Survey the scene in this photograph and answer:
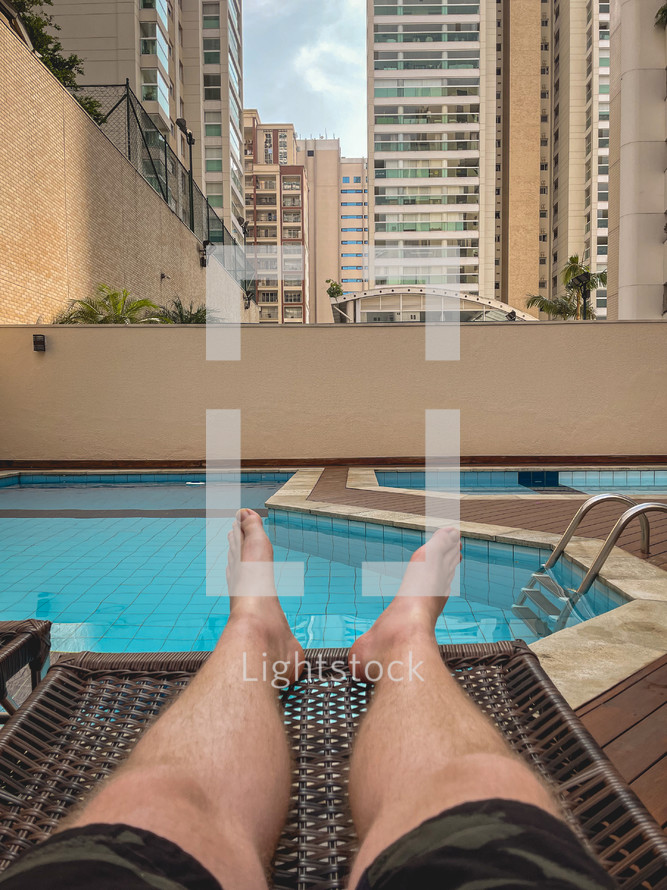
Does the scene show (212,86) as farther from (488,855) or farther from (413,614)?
(488,855)

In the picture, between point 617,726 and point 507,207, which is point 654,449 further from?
point 507,207

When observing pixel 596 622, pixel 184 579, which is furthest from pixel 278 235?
pixel 596 622

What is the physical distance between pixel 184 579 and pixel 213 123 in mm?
29244

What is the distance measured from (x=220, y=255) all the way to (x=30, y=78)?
921 centimetres

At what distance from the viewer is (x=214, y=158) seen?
2789 cm

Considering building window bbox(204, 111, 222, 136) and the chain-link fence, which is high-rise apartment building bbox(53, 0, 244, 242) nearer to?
building window bbox(204, 111, 222, 136)

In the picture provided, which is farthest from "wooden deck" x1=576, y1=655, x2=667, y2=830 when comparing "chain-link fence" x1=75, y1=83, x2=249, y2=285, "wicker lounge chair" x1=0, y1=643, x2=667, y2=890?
"chain-link fence" x1=75, y1=83, x2=249, y2=285

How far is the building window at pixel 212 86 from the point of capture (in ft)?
89.7

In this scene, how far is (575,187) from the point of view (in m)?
40.8

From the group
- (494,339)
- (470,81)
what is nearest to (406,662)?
(494,339)

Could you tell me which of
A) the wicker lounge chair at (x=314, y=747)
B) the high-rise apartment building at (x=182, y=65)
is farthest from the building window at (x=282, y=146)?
the wicker lounge chair at (x=314, y=747)

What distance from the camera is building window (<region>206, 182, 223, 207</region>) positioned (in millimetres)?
27562

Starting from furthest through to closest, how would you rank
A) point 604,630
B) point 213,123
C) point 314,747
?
point 213,123 → point 604,630 → point 314,747

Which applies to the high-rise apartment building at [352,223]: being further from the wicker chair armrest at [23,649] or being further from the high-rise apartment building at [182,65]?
the wicker chair armrest at [23,649]
